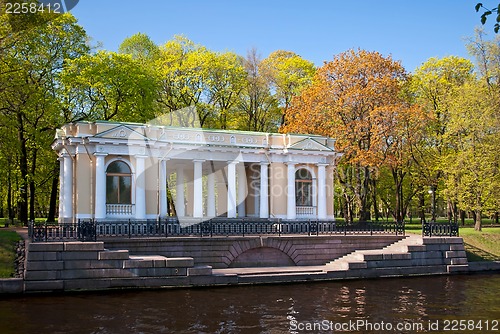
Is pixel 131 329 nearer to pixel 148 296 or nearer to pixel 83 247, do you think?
pixel 148 296

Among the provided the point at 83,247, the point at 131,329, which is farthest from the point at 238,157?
the point at 131,329

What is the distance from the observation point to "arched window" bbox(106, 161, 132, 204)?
101 ft

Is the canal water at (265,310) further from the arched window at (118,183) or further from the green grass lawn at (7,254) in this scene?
the arched window at (118,183)

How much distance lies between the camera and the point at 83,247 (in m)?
22.5

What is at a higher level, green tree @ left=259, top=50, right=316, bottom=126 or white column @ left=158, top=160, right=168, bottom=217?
green tree @ left=259, top=50, right=316, bottom=126

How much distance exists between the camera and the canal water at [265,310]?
16359mm

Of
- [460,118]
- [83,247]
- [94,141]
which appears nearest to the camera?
[83,247]

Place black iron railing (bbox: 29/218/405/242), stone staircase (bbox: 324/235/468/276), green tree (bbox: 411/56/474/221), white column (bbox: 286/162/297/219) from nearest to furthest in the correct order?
black iron railing (bbox: 29/218/405/242) < stone staircase (bbox: 324/235/468/276) < white column (bbox: 286/162/297/219) < green tree (bbox: 411/56/474/221)

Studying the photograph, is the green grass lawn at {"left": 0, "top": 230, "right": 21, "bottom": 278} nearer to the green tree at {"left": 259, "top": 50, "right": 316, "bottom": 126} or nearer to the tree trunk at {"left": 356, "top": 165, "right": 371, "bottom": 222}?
the tree trunk at {"left": 356, "top": 165, "right": 371, "bottom": 222}

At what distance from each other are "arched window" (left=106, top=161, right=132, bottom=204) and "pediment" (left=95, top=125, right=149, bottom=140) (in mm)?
1481

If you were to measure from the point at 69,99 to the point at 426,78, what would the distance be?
102ft

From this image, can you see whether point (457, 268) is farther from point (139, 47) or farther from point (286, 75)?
point (139, 47)

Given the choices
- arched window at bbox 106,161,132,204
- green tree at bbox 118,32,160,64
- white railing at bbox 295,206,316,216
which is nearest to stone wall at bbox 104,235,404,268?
white railing at bbox 295,206,316,216
